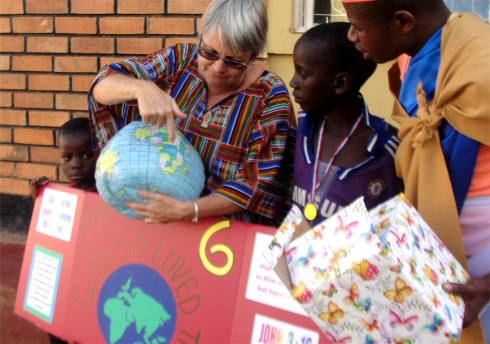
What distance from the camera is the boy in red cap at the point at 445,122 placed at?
131 cm

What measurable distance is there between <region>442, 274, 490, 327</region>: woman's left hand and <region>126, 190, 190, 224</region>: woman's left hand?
0.92 m

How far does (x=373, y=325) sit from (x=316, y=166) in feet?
2.24

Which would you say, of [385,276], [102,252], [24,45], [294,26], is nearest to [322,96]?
[385,276]

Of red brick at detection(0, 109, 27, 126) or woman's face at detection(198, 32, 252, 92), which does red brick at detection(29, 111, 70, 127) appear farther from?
woman's face at detection(198, 32, 252, 92)

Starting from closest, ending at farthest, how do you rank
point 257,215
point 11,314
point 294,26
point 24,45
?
point 257,215 < point 294,26 < point 11,314 < point 24,45

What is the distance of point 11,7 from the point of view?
3.53 metres

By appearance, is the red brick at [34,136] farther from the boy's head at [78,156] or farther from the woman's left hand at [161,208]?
the woman's left hand at [161,208]

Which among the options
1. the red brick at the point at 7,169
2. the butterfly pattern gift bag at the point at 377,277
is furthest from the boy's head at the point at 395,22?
the red brick at the point at 7,169

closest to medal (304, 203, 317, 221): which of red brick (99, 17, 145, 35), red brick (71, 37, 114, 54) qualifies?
red brick (99, 17, 145, 35)

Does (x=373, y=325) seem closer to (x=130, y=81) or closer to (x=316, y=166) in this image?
(x=316, y=166)

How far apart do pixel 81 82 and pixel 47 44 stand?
362 millimetres

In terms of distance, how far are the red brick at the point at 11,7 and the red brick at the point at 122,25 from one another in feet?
2.10

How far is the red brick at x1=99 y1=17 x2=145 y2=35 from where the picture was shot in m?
3.24

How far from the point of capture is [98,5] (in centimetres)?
332
